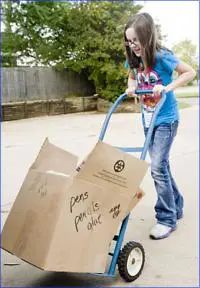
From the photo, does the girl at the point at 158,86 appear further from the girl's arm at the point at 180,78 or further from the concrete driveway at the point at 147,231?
the concrete driveway at the point at 147,231

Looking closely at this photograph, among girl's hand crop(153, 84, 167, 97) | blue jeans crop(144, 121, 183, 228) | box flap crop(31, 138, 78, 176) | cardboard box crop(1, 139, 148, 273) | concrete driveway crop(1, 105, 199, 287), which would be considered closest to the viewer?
cardboard box crop(1, 139, 148, 273)

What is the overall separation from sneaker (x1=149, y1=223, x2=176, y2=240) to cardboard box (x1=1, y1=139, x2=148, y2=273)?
72cm

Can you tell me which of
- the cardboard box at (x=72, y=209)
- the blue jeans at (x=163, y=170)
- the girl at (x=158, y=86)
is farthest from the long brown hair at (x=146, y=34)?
the cardboard box at (x=72, y=209)

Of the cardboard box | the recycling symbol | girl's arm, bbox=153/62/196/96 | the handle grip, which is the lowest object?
the cardboard box

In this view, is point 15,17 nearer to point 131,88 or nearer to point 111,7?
point 111,7

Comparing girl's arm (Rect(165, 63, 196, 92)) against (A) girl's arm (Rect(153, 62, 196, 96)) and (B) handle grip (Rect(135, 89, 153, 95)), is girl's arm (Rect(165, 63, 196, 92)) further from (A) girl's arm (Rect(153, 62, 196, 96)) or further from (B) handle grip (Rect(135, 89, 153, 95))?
(B) handle grip (Rect(135, 89, 153, 95))

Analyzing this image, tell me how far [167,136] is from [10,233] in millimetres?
1164

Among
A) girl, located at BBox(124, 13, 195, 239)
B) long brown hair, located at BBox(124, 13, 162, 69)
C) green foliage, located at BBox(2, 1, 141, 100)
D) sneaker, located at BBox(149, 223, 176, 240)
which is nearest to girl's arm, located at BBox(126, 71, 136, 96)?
girl, located at BBox(124, 13, 195, 239)

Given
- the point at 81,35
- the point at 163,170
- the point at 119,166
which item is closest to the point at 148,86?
the point at 163,170

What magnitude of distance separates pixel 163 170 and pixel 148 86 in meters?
0.54

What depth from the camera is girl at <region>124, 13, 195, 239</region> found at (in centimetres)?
266

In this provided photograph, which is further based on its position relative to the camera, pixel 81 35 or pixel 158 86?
pixel 81 35

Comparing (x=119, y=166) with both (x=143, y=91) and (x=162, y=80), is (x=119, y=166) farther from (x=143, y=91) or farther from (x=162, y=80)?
(x=162, y=80)

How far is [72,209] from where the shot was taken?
2.08 meters
